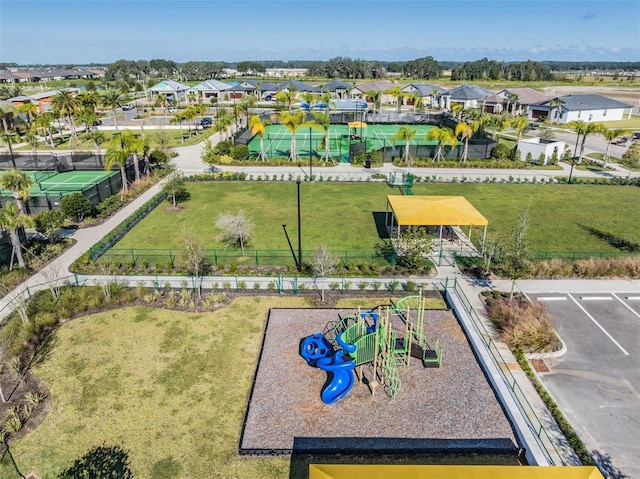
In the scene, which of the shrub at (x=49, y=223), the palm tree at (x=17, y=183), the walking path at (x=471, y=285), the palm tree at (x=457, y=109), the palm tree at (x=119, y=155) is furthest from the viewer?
the palm tree at (x=457, y=109)

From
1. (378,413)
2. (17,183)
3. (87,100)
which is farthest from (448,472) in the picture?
(87,100)

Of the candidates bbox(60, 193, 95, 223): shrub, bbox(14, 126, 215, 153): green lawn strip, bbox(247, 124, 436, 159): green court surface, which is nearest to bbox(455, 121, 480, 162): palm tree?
bbox(247, 124, 436, 159): green court surface

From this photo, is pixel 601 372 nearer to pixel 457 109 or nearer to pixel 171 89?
pixel 457 109

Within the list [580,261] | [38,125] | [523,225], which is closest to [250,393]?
[523,225]

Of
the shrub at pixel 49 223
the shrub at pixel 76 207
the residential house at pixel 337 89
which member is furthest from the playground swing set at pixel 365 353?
the residential house at pixel 337 89

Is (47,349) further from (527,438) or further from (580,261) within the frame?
(580,261)

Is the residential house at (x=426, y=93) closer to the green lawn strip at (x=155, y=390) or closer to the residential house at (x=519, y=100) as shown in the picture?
the residential house at (x=519, y=100)
